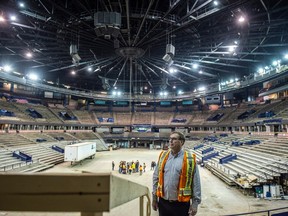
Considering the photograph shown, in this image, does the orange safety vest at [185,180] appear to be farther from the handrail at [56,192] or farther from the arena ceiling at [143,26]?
the arena ceiling at [143,26]

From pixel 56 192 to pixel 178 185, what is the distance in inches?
99.8

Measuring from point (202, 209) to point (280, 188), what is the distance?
687 centimetres

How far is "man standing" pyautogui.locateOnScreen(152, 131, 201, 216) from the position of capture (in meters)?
3.32

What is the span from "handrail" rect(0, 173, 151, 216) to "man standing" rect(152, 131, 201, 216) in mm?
2309

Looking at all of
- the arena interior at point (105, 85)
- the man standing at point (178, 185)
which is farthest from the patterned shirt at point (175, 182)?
the arena interior at point (105, 85)

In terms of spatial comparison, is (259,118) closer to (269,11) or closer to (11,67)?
(269,11)

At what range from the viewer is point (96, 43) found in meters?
24.1

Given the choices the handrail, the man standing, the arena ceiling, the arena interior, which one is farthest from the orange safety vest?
the arena ceiling

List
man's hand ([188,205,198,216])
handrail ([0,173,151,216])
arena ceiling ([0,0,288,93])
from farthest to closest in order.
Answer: arena ceiling ([0,0,288,93]) → man's hand ([188,205,198,216]) → handrail ([0,173,151,216])

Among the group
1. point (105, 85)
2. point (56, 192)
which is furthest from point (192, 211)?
point (105, 85)

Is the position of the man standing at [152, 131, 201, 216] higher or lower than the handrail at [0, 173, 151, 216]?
lower

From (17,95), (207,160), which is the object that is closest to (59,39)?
(207,160)

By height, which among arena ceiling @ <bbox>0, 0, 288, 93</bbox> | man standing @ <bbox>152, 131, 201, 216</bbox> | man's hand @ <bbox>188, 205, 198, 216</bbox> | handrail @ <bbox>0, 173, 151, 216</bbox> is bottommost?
man's hand @ <bbox>188, 205, 198, 216</bbox>

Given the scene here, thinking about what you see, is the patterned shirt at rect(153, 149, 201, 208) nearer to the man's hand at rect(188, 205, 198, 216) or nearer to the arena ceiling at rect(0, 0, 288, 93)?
the man's hand at rect(188, 205, 198, 216)
